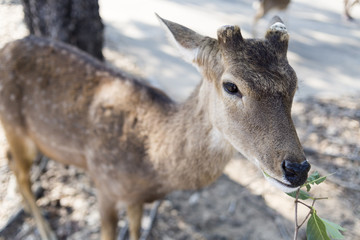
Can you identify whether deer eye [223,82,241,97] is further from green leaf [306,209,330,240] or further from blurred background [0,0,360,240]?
green leaf [306,209,330,240]

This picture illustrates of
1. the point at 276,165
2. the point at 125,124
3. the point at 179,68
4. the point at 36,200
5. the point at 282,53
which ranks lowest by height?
the point at 36,200

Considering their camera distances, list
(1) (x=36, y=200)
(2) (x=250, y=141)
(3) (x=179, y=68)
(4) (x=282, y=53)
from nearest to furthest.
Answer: (2) (x=250, y=141) → (4) (x=282, y=53) → (1) (x=36, y=200) → (3) (x=179, y=68)

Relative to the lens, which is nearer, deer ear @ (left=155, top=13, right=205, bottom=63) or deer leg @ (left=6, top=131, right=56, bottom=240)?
deer ear @ (left=155, top=13, right=205, bottom=63)

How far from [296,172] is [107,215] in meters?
1.92

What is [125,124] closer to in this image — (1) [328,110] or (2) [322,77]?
(1) [328,110]

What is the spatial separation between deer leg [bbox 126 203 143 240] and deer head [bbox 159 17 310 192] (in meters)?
1.28

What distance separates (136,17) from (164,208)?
5.04 metres

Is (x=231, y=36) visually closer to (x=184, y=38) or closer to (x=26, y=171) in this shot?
(x=184, y=38)

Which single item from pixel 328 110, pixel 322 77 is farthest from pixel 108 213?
pixel 322 77

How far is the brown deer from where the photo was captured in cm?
707

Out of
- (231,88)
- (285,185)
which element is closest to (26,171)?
(231,88)

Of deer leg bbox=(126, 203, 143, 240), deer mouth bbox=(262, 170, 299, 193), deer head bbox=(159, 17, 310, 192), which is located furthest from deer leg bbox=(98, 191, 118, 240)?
deer mouth bbox=(262, 170, 299, 193)

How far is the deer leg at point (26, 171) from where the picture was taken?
328cm

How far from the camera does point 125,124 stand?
2689mm
